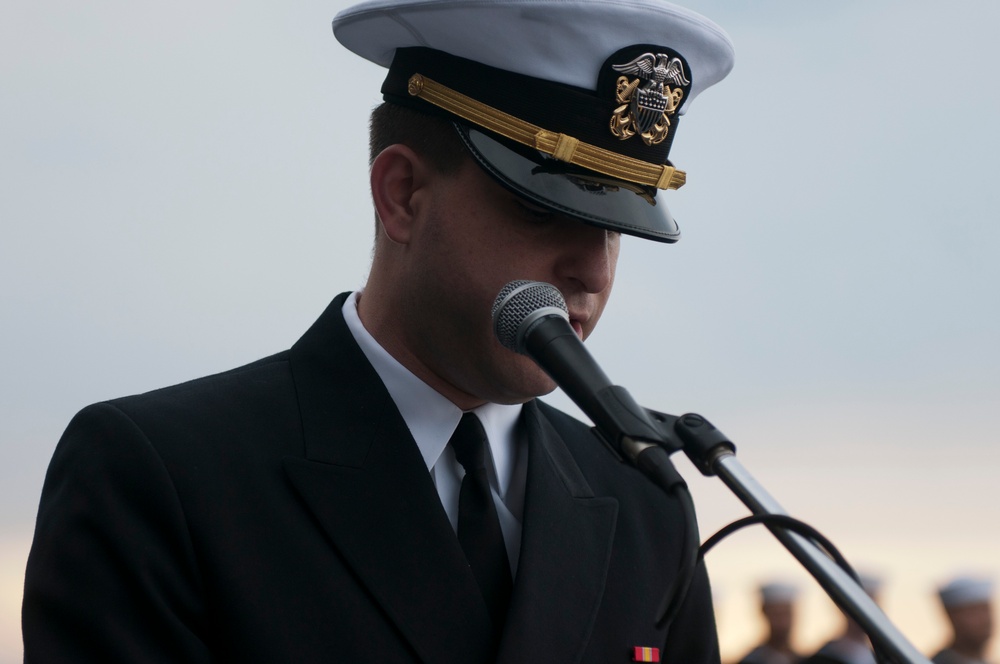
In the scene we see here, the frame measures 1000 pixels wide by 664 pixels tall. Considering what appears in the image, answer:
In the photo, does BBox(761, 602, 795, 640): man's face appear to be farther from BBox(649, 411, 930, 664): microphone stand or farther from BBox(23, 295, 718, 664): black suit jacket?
BBox(649, 411, 930, 664): microphone stand

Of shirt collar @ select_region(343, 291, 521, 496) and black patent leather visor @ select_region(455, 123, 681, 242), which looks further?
shirt collar @ select_region(343, 291, 521, 496)

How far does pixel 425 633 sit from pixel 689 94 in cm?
124

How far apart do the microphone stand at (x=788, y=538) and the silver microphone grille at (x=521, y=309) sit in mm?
218

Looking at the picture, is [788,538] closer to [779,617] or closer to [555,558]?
[555,558]

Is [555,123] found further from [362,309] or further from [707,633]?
[707,633]

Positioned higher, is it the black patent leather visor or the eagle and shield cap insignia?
the eagle and shield cap insignia

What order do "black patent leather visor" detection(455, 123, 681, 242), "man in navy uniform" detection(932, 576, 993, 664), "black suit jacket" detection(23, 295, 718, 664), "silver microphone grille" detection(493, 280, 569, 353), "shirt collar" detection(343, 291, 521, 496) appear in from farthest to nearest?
1. "man in navy uniform" detection(932, 576, 993, 664)
2. "shirt collar" detection(343, 291, 521, 496)
3. "black patent leather visor" detection(455, 123, 681, 242)
4. "black suit jacket" detection(23, 295, 718, 664)
5. "silver microphone grille" detection(493, 280, 569, 353)

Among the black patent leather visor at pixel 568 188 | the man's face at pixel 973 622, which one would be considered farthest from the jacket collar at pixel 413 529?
the man's face at pixel 973 622

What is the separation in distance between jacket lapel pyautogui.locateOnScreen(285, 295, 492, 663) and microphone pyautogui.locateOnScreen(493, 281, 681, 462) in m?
0.69

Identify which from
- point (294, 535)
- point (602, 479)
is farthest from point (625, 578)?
point (294, 535)

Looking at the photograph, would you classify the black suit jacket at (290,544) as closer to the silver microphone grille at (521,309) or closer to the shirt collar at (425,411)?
the shirt collar at (425,411)

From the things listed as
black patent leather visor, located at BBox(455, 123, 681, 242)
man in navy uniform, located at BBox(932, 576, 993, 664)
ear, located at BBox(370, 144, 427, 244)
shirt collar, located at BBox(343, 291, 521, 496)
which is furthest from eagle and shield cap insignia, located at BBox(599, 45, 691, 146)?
man in navy uniform, located at BBox(932, 576, 993, 664)

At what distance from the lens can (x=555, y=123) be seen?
2.48m

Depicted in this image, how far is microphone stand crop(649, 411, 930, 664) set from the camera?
1.42 metres
